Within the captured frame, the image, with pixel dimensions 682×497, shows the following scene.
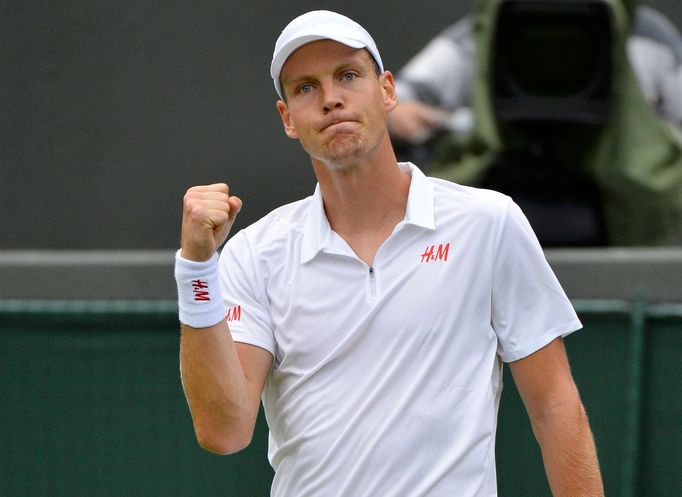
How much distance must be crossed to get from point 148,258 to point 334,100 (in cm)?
244

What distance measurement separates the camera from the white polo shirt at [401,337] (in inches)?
122

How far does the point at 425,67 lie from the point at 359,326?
2.83 metres

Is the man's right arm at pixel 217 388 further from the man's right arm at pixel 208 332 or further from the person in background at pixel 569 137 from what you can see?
the person in background at pixel 569 137


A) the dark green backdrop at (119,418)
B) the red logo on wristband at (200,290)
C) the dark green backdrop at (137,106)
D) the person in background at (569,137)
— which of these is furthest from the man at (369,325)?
the dark green backdrop at (137,106)

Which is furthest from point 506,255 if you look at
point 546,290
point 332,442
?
point 332,442

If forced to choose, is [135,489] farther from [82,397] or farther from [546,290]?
[546,290]

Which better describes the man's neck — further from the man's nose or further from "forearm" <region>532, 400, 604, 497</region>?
"forearm" <region>532, 400, 604, 497</region>

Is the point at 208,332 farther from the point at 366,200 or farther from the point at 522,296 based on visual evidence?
the point at 522,296

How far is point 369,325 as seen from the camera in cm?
317

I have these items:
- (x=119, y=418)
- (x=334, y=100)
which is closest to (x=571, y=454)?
(x=334, y=100)

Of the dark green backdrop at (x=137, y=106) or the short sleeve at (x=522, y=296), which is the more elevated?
the dark green backdrop at (x=137, y=106)

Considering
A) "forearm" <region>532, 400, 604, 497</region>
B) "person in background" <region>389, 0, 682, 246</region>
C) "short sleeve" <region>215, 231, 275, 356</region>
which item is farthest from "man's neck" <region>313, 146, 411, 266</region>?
"person in background" <region>389, 0, 682, 246</region>

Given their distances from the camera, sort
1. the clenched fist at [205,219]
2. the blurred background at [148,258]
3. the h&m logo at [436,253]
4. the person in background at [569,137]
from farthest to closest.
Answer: the person in background at [569,137], the blurred background at [148,258], the h&m logo at [436,253], the clenched fist at [205,219]

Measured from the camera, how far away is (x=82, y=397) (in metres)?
5.31
